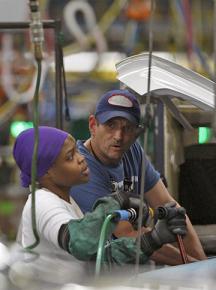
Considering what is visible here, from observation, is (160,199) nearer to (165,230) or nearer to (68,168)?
(68,168)

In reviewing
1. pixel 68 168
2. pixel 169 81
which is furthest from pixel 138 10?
pixel 68 168

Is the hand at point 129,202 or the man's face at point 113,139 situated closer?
the hand at point 129,202

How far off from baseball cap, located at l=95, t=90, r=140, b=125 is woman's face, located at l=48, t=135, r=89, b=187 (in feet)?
2.07

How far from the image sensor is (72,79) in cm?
710

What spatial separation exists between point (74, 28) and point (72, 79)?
0.66m

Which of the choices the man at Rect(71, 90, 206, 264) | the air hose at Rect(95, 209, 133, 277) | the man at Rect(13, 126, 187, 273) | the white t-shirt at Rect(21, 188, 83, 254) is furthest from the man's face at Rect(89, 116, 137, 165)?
the air hose at Rect(95, 209, 133, 277)

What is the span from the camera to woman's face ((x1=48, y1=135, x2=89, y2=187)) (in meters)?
2.53

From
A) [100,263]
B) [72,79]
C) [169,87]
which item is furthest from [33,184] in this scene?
[72,79]

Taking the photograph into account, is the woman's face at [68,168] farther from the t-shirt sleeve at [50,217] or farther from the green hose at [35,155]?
the green hose at [35,155]

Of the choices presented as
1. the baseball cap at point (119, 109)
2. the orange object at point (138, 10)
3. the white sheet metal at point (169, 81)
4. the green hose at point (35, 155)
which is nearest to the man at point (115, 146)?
the baseball cap at point (119, 109)

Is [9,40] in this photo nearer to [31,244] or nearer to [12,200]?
[12,200]

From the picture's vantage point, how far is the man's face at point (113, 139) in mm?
3176

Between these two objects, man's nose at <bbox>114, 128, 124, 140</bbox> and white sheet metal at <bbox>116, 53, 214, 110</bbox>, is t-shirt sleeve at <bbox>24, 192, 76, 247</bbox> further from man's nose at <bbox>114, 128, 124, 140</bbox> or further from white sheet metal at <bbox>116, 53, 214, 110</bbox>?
man's nose at <bbox>114, 128, 124, 140</bbox>

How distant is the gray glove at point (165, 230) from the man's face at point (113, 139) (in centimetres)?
82
